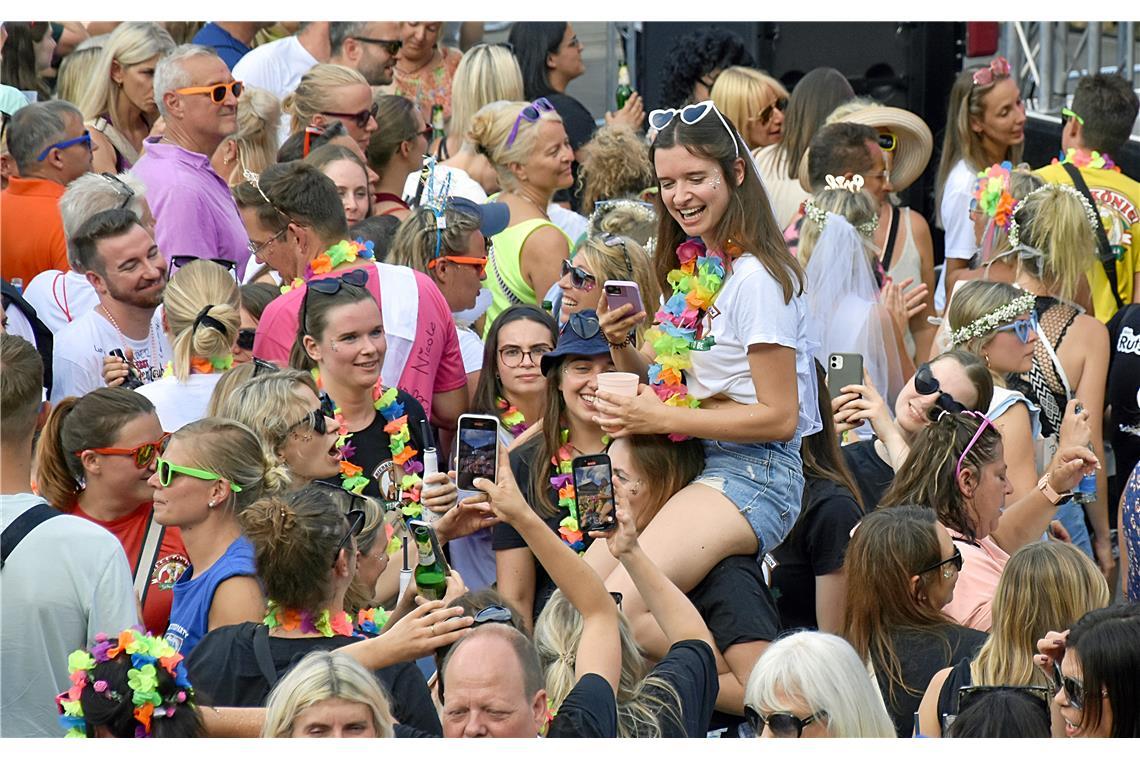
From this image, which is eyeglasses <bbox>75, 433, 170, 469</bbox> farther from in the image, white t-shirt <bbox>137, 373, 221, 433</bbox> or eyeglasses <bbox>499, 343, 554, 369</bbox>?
eyeglasses <bbox>499, 343, 554, 369</bbox>

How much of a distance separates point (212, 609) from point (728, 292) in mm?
1516

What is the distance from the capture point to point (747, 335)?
4043 mm

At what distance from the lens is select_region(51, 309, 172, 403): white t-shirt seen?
506 centimetres

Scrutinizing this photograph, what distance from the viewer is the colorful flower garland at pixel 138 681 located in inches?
117

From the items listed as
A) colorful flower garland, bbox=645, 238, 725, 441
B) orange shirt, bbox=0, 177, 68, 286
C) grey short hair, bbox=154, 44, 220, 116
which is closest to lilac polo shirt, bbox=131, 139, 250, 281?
grey short hair, bbox=154, 44, 220, 116

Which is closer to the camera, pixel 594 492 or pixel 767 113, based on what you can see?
pixel 594 492

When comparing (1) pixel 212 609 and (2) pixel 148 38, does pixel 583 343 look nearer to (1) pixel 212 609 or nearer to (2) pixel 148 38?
(1) pixel 212 609

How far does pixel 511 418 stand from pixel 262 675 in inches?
72.6

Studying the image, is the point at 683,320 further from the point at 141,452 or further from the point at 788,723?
the point at 141,452

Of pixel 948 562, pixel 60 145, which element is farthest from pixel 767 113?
pixel 948 562

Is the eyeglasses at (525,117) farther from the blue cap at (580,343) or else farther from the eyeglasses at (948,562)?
the eyeglasses at (948,562)

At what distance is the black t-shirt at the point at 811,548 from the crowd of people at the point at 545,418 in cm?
1

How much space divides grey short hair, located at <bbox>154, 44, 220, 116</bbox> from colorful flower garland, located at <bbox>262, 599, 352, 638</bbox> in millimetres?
3390

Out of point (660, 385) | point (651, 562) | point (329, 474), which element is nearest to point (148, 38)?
point (329, 474)
